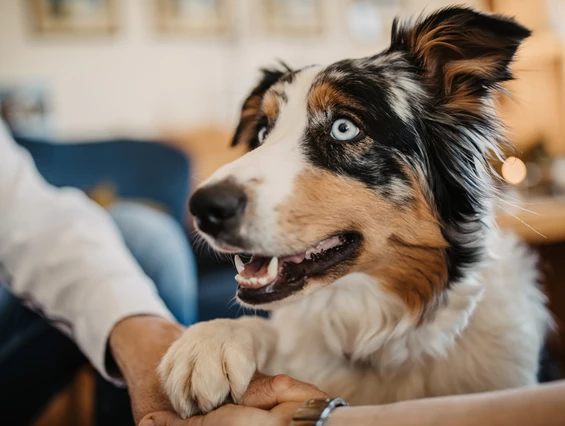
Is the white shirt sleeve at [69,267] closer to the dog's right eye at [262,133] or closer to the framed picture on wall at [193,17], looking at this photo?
the dog's right eye at [262,133]

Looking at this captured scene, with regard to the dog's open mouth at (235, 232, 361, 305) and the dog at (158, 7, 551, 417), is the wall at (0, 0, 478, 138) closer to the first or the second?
the dog at (158, 7, 551, 417)

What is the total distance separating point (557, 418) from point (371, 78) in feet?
2.87

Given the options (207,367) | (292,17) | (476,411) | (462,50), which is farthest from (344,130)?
(292,17)

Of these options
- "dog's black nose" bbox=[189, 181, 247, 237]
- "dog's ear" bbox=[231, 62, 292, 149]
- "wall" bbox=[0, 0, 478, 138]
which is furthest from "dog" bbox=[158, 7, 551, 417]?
"wall" bbox=[0, 0, 478, 138]

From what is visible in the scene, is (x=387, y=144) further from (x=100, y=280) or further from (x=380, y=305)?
(x=100, y=280)

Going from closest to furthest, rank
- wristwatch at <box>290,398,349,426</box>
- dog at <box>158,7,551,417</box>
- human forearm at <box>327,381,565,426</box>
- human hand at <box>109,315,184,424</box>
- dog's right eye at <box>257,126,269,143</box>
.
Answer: human forearm at <box>327,381,565,426</box>
wristwatch at <box>290,398,349,426</box>
human hand at <box>109,315,184,424</box>
dog at <box>158,7,551,417</box>
dog's right eye at <box>257,126,269,143</box>

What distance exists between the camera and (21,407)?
1.55 metres

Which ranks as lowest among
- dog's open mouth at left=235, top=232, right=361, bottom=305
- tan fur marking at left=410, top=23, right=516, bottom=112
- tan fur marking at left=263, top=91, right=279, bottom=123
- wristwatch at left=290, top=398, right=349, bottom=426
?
wristwatch at left=290, top=398, right=349, bottom=426

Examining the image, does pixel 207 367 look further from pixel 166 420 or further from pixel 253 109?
pixel 253 109

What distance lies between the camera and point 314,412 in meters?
0.76

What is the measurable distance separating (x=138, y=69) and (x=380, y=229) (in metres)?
3.80

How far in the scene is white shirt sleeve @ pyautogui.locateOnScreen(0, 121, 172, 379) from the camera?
1256 millimetres

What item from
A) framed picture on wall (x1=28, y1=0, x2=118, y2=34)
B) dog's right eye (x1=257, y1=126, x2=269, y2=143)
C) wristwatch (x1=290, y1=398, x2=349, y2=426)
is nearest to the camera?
wristwatch (x1=290, y1=398, x2=349, y2=426)

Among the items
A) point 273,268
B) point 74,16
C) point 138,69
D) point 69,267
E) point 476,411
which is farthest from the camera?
point 138,69
